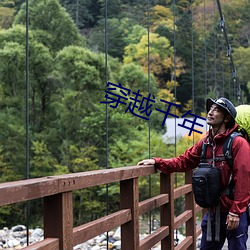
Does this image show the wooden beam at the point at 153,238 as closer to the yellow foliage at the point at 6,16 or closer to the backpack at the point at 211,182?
the backpack at the point at 211,182

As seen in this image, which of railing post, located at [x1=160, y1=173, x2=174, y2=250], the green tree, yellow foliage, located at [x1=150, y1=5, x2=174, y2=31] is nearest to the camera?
railing post, located at [x1=160, y1=173, x2=174, y2=250]

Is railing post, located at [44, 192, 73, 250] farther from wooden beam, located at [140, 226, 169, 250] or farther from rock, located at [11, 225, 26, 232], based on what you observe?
rock, located at [11, 225, 26, 232]

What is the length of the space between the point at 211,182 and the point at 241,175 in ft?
0.30

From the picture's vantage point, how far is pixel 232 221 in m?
1.86

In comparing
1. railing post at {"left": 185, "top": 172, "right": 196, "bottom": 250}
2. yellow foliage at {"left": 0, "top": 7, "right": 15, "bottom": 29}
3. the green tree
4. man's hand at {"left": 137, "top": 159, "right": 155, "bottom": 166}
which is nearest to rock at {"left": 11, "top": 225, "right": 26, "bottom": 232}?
the green tree

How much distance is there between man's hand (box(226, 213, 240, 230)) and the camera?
186 cm

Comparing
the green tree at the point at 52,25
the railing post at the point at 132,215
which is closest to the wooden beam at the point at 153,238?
the railing post at the point at 132,215

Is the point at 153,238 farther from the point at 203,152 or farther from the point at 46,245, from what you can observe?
the point at 46,245

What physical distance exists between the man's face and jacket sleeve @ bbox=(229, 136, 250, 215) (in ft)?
0.32

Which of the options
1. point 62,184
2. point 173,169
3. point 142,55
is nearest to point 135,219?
point 173,169

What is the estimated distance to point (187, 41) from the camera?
19875 millimetres

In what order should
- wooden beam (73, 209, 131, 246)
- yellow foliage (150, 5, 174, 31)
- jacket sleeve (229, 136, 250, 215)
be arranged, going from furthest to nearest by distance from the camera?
yellow foliage (150, 5, 174, 31) < jacket sleeve (229, 136, 250, 215) < wooden beam (73, 209, 131, 246)

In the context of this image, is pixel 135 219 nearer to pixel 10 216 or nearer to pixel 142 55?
pixel 10 216

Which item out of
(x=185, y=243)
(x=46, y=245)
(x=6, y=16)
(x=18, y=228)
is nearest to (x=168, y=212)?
(x=185, y=243)
